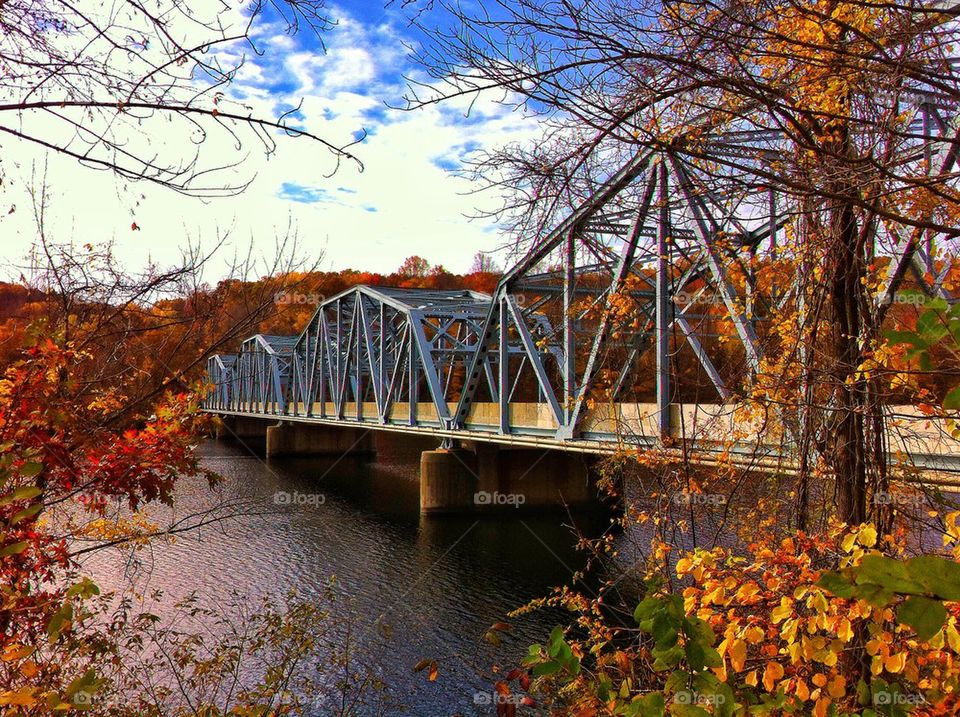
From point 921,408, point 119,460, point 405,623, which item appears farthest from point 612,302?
point 405,623

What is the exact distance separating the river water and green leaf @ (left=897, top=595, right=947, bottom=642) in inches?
279

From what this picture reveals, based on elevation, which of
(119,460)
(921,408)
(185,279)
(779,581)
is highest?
(185,279)

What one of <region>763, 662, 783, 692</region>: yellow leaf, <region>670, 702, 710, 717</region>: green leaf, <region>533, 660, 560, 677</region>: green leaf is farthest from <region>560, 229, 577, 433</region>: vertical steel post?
<region>670, 702, 710, 717</region>: green leaf

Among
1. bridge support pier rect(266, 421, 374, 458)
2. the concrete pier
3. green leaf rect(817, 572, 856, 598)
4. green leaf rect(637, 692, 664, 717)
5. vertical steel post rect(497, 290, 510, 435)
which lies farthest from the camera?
bridge support pier rect(266, 421, 374, 458)

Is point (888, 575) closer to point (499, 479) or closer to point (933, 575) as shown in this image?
point (933, 575)

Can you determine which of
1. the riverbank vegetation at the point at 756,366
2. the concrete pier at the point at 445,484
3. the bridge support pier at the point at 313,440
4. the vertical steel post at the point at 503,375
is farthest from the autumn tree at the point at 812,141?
the bridge support pier at the point at 313,440

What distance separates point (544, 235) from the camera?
4918mm

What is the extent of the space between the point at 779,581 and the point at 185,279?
3.97 m

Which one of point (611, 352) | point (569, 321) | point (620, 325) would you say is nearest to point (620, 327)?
point (620, 325)

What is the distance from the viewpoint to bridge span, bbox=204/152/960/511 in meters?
6.07

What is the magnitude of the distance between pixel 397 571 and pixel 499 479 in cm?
1158

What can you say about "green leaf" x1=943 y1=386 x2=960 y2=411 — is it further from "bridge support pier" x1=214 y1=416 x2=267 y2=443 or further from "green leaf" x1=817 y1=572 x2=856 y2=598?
"bridge support pier" x1=214 y1=416 x2=267 y2=443

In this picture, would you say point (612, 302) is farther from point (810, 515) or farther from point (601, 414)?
point (601, 414)

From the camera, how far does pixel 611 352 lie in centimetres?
1276
